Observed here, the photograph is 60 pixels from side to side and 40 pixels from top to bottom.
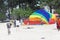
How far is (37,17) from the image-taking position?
47219mm

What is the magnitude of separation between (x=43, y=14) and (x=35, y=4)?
97.7 feet

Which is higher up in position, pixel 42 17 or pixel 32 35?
pixel 32 35

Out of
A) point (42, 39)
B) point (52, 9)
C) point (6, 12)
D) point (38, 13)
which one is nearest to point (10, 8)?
point (6, 12)

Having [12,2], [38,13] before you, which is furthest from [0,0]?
[38,13]

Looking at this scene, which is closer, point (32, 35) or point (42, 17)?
point (32, 35)

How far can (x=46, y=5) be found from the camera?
79.8 m

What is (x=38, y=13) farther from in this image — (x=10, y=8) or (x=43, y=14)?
(x=10, y=8)

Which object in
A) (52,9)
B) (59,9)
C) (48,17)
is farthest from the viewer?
(52,9)

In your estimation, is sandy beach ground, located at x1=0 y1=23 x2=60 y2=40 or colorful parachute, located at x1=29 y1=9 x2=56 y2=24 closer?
sandy beach ground, located at x1=0 y1=23 x2=60 y2=40

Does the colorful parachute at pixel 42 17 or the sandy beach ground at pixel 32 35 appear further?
the colorful parachute at pixel 42 17

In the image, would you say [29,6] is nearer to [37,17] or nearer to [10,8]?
[10,8]

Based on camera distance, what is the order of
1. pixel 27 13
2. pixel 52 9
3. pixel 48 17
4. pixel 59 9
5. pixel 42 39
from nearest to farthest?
pixel 42 39, pixel 48 17, pixel 27 13, pixel 59 9, pixel 52 9

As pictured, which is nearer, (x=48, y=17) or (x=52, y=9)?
(x=48, y=17)

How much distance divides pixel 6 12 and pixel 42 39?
61.1 meters
